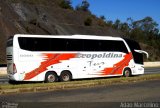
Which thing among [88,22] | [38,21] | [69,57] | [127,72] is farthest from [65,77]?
[88,22]

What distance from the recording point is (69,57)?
23875 millimetres

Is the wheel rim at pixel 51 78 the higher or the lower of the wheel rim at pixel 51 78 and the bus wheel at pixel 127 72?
the lower

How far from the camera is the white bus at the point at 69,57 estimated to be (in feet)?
71.6

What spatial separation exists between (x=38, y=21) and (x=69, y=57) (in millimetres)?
38989

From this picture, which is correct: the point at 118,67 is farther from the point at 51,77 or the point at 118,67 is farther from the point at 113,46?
the point at 51,77

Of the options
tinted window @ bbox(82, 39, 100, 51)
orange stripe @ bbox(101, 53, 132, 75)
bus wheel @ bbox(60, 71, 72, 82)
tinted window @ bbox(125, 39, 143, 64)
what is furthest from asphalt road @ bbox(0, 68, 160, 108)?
tinted window @ bbox(125, 39, 143, 64)

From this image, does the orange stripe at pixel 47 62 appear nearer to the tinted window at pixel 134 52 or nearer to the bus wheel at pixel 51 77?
the bus wheel at pixel 51 77

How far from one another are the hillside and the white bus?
77.2 feet

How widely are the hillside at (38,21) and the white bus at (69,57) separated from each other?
23.5m

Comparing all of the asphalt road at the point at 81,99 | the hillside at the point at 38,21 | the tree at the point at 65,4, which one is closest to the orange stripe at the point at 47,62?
the asphalt road at the point at 81,99

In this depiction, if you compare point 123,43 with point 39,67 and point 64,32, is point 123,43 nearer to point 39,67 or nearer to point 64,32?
point 39,67

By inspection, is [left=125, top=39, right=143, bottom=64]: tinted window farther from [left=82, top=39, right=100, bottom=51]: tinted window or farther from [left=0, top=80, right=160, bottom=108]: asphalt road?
[left=0, top=80, right=160, bottom=108]: asphalt road

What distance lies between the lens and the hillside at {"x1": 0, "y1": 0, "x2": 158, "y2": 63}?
5439cm

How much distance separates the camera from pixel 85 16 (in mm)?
79125
